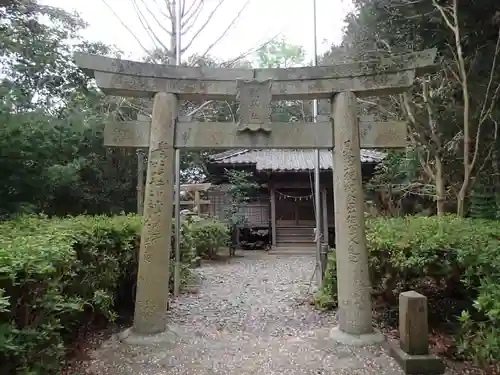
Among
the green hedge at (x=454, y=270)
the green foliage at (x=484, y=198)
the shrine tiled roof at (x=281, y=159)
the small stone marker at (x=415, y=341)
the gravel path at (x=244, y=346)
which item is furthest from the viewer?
the shrine tiled roof at (x=281, y=159)

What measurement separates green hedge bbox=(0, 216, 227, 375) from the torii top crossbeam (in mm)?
2001

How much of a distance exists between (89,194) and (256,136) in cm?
952

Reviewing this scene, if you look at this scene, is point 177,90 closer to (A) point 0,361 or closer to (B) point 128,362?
(B) point 128,362

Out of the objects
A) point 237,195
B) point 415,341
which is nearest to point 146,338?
point 415,341

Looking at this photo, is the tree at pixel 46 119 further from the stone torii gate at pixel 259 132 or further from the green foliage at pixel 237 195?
the green foliage at pixel 237 195

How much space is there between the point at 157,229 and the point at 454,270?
3655 millimetres

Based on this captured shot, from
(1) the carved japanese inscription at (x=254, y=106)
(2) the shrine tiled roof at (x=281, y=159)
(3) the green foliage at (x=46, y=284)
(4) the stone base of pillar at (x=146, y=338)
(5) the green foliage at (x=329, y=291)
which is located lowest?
(4) the stone base of pillar at (x=146, y=338)

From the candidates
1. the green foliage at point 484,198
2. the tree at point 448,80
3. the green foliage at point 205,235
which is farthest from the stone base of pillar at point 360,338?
the green foliage at point 205,235

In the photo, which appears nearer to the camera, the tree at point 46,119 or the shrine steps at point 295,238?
the tree at point 46,119

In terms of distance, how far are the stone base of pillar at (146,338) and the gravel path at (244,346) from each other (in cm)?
4

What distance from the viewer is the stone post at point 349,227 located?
5289 millimetres

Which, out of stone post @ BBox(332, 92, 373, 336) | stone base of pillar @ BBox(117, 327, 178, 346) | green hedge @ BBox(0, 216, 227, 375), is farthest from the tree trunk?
green hedge @ BBox(0, 216, 227, 375)

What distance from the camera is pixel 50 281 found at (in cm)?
328

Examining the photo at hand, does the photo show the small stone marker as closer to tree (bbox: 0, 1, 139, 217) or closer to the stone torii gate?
the stone torii gate
